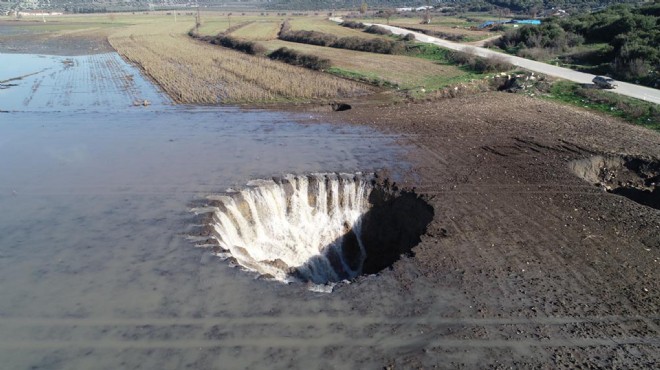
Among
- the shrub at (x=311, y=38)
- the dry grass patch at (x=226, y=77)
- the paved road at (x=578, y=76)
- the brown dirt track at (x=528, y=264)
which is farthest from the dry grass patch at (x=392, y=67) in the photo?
the brown dirt track at (x=528, y=264)

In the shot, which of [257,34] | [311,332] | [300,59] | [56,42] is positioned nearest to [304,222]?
[311,332]

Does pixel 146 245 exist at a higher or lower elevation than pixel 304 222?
higher

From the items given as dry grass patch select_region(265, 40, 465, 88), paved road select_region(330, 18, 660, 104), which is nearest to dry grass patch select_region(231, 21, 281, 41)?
dry grass patch select_region(265, 40, 465, 88)

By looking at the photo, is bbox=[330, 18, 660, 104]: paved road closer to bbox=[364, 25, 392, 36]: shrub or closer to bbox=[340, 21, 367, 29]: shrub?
bbox=[364, 25, 392, 36]: shrub

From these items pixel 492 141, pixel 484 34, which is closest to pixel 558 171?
pixel 492 141

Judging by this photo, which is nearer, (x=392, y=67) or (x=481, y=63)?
(x=481, y=63)

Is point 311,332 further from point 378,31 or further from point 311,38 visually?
point 378,31

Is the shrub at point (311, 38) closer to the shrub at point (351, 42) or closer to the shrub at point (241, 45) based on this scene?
the shrub at point (351, 42)
